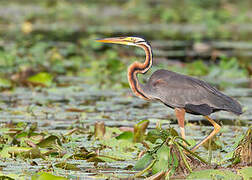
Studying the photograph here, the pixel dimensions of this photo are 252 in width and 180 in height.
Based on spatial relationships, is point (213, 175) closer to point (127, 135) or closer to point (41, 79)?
point (127, 135)

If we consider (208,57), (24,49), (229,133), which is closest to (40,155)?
(229,133)

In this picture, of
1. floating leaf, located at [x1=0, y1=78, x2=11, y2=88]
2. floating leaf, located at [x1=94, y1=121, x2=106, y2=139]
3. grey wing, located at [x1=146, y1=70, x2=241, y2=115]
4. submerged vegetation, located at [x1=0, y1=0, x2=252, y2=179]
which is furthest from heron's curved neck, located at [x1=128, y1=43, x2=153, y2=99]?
floating leaf, located at [x1=0, y1=78, x2=11, y2=88]

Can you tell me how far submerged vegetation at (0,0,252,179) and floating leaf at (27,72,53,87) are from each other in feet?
0.05

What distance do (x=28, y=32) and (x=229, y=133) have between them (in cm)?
1145

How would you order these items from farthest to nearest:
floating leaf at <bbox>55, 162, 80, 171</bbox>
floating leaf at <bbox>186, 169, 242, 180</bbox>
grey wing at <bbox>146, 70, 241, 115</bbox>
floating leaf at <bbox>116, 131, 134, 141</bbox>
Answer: floating leaf at <bbox>116, 131, 134, 141</bbox> < grey wing at <bbox>146, 70, 241, 115</bbox> < floating leaf at <bbox>55, 162, 80, 171</bbox> < floating leaf at <bbox>186, 169, 242, 180</bbox>

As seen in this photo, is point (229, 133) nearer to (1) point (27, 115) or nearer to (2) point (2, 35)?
(1) point (27, 115)

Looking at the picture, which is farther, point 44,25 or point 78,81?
point 44,25

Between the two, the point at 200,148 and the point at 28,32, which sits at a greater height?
the point at 28,32

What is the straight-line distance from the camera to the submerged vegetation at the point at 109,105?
5.40 meters

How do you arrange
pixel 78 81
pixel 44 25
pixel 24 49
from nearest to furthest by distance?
pixel 78 81 → pixel 24 49 → pixel 44 25

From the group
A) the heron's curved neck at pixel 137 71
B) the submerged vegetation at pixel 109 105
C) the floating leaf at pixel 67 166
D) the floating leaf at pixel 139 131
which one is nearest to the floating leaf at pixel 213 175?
the submerged vegetation at pixel 109 105

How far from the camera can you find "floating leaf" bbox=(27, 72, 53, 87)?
9.78m

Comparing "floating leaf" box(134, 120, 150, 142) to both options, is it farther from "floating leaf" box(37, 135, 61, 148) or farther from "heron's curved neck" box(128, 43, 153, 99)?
"floating leaf" box(37, 135, 61, 148)

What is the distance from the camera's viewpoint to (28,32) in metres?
17.6
